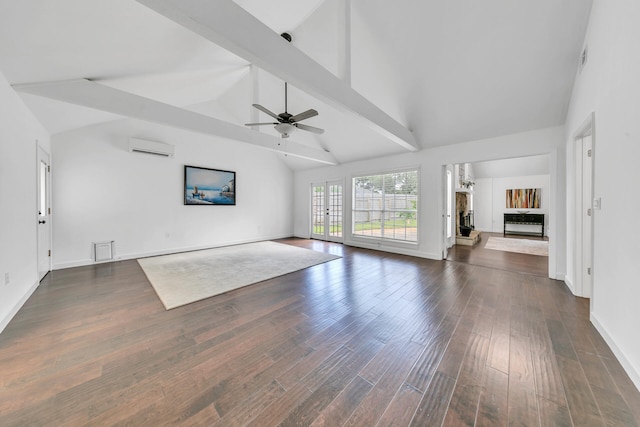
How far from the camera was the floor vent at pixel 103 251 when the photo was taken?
4.57 metres

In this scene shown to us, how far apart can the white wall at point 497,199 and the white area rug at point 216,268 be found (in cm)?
837

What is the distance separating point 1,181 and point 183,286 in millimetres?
2061

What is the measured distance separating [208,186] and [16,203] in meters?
3.69

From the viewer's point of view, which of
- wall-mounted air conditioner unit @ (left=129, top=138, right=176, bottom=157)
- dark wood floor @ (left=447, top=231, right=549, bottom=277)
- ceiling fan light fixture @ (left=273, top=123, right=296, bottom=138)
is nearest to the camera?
ceiling fan light fixture @ (left=273, top=123, right=296, bottom=138)

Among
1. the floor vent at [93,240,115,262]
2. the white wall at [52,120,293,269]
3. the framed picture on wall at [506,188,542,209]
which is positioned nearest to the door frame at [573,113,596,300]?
the white wall at [52,120,293,269]

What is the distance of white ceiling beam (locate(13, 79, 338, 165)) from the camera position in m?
2.71

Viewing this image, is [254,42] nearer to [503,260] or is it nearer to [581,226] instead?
[581,226]

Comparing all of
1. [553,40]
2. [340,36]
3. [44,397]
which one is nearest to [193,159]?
[340,36]

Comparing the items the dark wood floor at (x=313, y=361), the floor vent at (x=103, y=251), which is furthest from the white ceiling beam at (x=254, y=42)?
the floor vent at (x=103, y=251)

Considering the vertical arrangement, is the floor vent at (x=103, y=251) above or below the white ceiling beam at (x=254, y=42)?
below

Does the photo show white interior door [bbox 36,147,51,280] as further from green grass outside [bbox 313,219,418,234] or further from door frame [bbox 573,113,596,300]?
door frame [bbox 573,113,596,300]

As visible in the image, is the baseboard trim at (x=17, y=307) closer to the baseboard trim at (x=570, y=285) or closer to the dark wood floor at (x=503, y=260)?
the baseboard trim at (x=570, y=285)

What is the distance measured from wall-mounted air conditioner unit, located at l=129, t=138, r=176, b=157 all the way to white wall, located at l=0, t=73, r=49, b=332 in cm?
167

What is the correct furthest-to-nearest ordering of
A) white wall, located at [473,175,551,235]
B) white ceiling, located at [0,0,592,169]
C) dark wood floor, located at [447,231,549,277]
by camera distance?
white wall, located at [473,175,551,235]
dark wood floor, located at [447,231,549,277]
white ceiling, located at [0,0,592,169]
